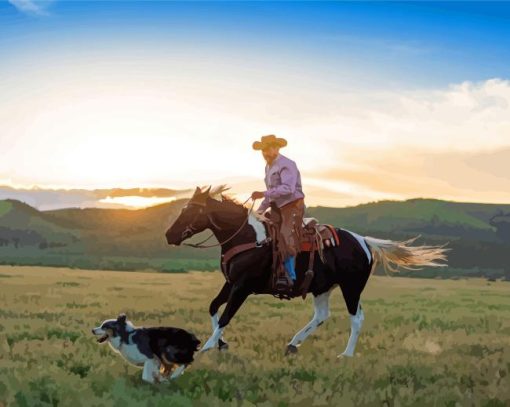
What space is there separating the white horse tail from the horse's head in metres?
3.35

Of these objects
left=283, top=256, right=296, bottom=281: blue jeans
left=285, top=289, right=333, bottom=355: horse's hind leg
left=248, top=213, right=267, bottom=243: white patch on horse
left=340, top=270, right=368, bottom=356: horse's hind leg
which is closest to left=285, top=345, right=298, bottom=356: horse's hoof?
left=285, top=289, right=333, bottom=355: horse's hind leg

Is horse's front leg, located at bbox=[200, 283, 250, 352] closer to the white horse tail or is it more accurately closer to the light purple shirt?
the light purple shirt

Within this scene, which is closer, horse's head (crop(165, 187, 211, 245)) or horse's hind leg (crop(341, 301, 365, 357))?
horse's head (crop(165, 187, 211, 245))

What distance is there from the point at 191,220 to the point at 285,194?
1.56 metres

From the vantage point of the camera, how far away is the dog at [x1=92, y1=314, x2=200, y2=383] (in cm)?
927

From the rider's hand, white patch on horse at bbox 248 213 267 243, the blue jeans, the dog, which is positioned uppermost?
the rider's hand

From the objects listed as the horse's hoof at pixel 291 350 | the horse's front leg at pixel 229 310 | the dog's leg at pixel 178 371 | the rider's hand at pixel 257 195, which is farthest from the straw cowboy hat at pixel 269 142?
the dog's leg at pixel 178 371

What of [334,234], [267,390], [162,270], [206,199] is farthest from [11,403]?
[162,270]

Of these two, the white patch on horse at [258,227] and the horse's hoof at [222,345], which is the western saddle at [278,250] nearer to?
the white patch on horse at [258,227]

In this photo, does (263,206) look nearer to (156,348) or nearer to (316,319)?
(316,319)

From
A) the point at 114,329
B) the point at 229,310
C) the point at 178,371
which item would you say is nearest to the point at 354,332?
the point at 229,310

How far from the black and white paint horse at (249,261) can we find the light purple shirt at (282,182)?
23.4 inches

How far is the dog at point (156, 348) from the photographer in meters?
9.27

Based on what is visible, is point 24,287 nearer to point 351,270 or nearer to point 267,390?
point 351,270
